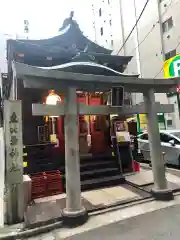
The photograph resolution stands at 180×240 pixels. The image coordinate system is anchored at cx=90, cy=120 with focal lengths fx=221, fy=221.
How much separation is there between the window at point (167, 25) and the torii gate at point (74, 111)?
16.0 metres

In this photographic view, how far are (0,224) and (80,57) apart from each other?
5373 millimetres

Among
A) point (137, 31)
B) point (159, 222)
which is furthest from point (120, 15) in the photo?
point (159, 222)

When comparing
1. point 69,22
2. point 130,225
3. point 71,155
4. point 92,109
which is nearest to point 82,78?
point 92,109

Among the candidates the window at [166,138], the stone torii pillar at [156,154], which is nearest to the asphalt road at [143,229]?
the stone torii pillar at [156,154]

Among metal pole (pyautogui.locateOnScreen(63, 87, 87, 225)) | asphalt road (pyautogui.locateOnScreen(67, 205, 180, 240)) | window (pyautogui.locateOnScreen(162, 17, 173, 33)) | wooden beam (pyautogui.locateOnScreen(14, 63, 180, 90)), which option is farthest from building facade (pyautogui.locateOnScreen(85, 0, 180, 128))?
asphalt road (pyautogui.locateOnScreen(67, 205, 180, 240))

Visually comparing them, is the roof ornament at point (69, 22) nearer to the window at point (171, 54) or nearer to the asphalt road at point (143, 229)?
the asphalt road at point (143, 229)

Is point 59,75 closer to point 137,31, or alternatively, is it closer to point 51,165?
point 51,165

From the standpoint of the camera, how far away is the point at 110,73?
6.85 m

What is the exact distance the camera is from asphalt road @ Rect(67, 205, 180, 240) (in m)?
4.67

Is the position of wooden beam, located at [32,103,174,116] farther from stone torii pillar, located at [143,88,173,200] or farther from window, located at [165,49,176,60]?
window, located at [165,49,176,60]

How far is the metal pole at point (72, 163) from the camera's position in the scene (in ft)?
18.2

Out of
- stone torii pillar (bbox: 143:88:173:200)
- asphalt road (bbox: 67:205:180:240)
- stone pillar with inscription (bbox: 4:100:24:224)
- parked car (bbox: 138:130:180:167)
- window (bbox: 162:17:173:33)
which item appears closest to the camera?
asphalt road (bbox: 67:205:180:240)

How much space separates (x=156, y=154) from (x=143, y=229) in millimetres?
2511

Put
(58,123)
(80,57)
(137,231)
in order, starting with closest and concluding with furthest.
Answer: (137,231) → (80,57) → (58,123)
